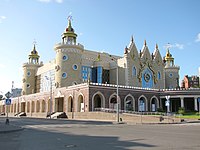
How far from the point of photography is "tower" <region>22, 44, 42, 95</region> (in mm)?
88125

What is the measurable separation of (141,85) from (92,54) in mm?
18079

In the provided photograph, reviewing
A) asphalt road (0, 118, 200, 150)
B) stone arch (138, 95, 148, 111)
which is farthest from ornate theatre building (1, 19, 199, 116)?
asphalt road (0, 118, 200, 150)

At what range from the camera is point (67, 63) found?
65188 mm

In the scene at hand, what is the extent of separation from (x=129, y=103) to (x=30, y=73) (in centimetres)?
4564

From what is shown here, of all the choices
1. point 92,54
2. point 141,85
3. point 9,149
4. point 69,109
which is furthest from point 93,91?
point 9,149

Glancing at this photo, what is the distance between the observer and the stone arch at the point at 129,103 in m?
55.0

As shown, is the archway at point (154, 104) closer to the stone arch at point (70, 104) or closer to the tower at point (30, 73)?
the stone arch at point (70, 104)

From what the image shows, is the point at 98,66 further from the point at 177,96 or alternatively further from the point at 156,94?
the point at 177,96

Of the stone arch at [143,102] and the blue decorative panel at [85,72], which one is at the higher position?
the blue decorative panel at [85,72]

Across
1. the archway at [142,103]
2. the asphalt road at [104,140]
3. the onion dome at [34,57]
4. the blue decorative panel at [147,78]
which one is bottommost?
the asphalt road at [104,140]

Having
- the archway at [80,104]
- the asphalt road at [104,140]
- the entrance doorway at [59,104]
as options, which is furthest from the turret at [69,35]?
the asphalt road at [104,140]

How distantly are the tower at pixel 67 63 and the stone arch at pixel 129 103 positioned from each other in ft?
50.8

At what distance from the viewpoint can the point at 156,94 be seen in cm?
6219

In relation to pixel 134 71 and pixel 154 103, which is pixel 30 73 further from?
pixel 154 103
